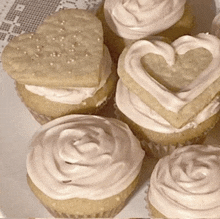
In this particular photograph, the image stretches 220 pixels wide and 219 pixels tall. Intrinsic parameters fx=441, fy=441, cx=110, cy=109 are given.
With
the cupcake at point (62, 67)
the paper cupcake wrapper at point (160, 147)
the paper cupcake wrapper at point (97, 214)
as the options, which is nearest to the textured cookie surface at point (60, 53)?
the cupcake at point (62, 67)

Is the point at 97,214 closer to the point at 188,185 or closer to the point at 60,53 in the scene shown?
the point at 188,185

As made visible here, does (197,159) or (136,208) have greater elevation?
(197,159)

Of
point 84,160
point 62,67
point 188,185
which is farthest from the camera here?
point 62,67

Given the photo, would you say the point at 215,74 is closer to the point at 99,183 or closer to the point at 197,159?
the point at 197,159

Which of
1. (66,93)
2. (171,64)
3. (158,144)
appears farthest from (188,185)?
(66,93)

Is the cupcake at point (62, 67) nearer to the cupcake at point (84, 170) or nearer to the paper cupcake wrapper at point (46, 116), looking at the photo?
the paper cupcake wrapper at point (46, 116)

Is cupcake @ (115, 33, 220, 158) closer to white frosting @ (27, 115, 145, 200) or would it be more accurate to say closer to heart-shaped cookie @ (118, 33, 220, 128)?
heart-shaped cookie @ (118, 33, 220, 128)

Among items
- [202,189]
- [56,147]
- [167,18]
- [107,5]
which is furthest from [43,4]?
[202,189]
